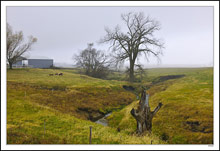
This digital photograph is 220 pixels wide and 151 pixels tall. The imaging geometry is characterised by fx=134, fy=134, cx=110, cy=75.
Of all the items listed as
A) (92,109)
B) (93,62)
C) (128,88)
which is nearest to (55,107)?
(92,109)

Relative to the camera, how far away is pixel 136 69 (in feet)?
52.9

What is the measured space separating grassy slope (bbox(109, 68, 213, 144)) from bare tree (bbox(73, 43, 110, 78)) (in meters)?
7.01

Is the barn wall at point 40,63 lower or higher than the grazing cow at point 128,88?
higher

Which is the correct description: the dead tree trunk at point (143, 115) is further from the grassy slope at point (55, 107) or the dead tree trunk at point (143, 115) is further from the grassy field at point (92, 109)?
the grassy slope at point (55, 107)

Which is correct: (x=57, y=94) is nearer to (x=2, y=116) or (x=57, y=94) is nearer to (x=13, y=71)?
(x=13, y=71)

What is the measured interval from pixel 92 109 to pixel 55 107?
3.89 metres

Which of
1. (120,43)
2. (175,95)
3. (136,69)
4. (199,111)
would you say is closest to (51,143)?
(199,111)

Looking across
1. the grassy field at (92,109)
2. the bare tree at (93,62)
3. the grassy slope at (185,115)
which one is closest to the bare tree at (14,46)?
the grassy field at (92,109)

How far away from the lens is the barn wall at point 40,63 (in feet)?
37.3

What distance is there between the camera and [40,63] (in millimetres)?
11680

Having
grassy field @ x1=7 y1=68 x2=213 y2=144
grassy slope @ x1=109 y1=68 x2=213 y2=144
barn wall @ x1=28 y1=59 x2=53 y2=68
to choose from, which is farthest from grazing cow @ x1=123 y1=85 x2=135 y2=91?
barn wall @ x1=28 y1=59 x2=53 y2=68

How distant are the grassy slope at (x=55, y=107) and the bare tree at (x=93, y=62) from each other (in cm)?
225

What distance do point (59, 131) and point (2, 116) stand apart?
309 cm

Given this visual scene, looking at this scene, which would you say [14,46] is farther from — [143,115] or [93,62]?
A: [93,62]
